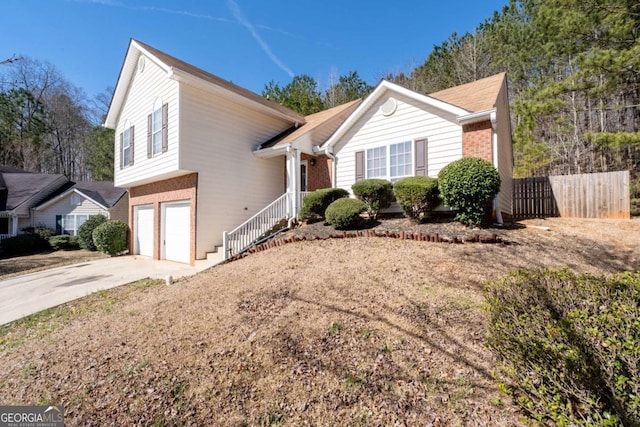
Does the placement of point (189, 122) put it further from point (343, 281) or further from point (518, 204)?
point (518, 204)

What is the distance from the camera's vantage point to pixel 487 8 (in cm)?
1884

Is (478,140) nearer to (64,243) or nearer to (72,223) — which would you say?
(64,243)

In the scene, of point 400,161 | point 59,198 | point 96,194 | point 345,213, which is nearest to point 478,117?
point 400,161

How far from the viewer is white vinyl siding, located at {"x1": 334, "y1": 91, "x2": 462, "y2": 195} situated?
9.22 meters

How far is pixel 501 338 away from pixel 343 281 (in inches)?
113

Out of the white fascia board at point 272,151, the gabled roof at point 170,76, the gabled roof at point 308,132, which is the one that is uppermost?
the gabled roof at point 170,76

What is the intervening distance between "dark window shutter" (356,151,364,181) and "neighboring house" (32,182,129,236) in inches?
753

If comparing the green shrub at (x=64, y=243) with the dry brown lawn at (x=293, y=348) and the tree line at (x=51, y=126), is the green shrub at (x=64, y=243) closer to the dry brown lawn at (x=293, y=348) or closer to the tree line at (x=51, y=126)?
the tree line at (x=51, y=126)

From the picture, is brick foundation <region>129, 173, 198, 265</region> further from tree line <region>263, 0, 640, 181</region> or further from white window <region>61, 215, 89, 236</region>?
tree line <region>263, 0, 640, 181</region>

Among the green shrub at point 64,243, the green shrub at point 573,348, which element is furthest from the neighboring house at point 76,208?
the green shrub at point 573,348

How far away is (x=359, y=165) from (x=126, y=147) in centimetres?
1105

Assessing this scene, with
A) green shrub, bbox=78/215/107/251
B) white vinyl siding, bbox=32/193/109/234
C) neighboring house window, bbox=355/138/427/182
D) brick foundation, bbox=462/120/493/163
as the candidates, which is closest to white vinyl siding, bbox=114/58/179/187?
green shrub, bbox=78/215/107/251

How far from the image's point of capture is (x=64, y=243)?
1944 centimetres

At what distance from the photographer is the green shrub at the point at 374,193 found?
928cm
